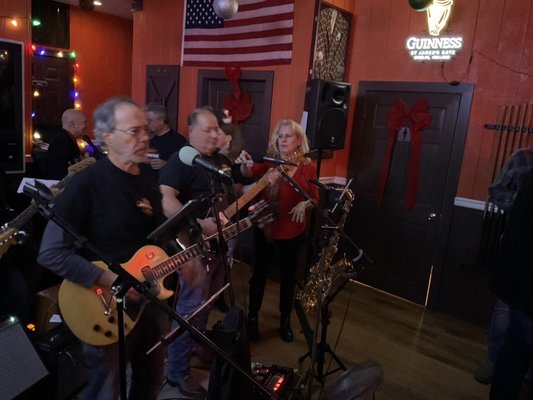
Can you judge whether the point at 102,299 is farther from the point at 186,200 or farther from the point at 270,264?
the point at 270,264

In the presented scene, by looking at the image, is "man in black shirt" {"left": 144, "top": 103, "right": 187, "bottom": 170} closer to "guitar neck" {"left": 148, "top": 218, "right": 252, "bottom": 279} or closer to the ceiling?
"guitar neck" {"left": 148, "top": 218, "right": 252, "bottom": 279}

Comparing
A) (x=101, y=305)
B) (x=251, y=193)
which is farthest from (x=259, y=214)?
(x=101, y=305)

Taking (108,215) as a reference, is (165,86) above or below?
above

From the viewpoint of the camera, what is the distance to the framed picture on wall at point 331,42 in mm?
4344

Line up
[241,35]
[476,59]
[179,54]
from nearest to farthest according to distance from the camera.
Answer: [476,59] → [241,35] → [179,54]

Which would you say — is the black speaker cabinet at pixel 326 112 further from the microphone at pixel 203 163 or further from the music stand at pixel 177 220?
the music stand at pixel 177 220

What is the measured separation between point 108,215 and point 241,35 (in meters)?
3.68

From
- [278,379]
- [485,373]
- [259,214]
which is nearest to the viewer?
[278,379]

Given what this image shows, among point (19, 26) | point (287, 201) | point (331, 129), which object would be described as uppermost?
point (19, 26)

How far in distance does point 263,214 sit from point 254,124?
2.65 m

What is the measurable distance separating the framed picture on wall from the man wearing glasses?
2.89 m

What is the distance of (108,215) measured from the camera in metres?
1.84

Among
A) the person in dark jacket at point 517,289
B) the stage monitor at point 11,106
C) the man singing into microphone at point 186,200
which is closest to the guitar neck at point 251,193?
the man singing into microphone at point 186,200

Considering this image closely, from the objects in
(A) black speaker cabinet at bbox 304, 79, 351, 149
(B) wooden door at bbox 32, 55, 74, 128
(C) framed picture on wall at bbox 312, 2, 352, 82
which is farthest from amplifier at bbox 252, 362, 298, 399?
(B) wooden door at bbox 32, 55, 74, 128
